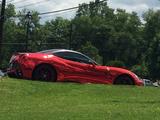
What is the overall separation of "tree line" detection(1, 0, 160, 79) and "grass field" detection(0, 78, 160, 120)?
3206 inches

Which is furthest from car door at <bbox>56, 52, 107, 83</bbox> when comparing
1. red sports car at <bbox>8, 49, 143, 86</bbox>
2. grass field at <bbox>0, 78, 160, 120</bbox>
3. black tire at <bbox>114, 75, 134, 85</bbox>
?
grass field at <bbox>0, 78, 160, 120</bbox>

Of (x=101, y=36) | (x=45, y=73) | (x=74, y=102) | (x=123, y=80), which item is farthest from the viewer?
(x=101, y=36)

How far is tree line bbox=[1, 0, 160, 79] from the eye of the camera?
111m

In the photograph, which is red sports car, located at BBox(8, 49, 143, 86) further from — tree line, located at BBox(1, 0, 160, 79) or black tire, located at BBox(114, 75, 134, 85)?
tree line, located at BBox(1, 0, 160, 79)

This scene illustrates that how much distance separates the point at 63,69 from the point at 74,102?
5793 mm

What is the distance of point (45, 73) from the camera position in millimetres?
21688

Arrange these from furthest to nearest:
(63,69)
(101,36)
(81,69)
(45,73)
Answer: (101,36)
(81,69)
(63,69)
(45,73)

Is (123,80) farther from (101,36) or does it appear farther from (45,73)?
(101,36)

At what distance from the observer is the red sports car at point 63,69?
21391 millimetres

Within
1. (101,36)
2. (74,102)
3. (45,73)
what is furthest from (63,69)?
(101,36)

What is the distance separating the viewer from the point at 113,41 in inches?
4520

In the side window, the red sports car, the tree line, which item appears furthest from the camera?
the tree line

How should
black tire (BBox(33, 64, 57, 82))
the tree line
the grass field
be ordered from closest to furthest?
the grass field → black tire (BBox(33, 64, 57, 82)) → the tree line

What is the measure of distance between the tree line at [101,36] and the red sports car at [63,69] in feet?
256
